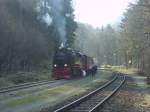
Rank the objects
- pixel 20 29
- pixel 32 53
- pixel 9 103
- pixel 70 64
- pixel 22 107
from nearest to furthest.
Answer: pixel 22 107, pixel 9 103, pixel 70 64, pixel 20 29, pixel 32 53

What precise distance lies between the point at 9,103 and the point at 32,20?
40.2 m

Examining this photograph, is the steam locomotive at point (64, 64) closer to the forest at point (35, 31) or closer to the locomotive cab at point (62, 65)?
the locomotive cab at point (62, 65)

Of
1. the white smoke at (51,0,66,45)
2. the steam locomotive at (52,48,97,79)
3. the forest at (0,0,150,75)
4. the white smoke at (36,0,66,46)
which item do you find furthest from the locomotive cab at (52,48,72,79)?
the white smoke at (51,0,66,45)

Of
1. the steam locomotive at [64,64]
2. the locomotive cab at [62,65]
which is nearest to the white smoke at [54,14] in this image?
the steam locomotive at [64,64]

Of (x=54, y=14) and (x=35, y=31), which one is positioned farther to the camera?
(x=35, y=31)

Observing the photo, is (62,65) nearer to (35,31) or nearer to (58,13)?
(58,13)

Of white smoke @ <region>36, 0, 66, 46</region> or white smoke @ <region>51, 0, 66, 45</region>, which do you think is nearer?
white smoke @ <region>36, 0, 66, 46</region>

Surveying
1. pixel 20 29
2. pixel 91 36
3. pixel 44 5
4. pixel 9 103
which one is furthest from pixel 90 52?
pixel 9 103

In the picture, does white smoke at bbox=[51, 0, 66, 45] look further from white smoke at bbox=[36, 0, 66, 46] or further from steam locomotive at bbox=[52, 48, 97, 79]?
steam locomotive at bbox=[52, 48, 97, 79]

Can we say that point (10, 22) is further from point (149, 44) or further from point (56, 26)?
point (149, 44)

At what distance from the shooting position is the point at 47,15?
61.6 metres

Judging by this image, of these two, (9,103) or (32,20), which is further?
(32,20)

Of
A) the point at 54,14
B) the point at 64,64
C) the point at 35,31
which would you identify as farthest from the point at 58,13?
the point at 64,64

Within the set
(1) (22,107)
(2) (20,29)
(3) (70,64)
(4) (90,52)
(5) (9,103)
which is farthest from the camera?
(4) (90,52)
